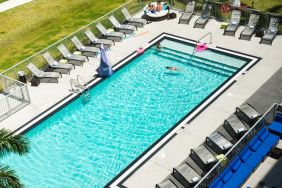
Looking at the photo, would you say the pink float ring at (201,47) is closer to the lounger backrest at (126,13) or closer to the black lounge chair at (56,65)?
the lounger backrest at (126,13)

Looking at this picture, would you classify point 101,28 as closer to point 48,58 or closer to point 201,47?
point 48,58

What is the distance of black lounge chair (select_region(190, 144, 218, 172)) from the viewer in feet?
60.5

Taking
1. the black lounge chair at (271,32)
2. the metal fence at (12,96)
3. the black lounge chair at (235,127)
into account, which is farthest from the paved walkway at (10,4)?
the black lounge chair at (235,127)

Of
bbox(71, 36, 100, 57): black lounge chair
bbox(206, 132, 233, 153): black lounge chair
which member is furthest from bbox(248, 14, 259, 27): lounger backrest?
bbox(206, 132, 233, 153): black lounge chair

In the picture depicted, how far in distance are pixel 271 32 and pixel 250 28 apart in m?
1.32

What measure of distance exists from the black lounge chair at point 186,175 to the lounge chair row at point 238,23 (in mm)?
12652

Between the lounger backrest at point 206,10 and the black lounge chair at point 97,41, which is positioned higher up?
the lounger backrest at point 206,10

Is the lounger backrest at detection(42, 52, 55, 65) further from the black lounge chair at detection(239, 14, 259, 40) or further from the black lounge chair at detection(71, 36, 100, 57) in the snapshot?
the black lounge chair at detection(239, 14, 259, 40)

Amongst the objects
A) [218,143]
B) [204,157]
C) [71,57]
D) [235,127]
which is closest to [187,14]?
[71,57]

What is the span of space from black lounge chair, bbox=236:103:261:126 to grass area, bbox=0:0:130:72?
1406 cm

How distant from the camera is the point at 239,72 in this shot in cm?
2577

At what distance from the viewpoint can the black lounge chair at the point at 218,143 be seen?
19.2 metres

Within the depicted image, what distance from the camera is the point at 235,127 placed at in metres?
20.2

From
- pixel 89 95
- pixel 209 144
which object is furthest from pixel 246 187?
pixel 89 95
